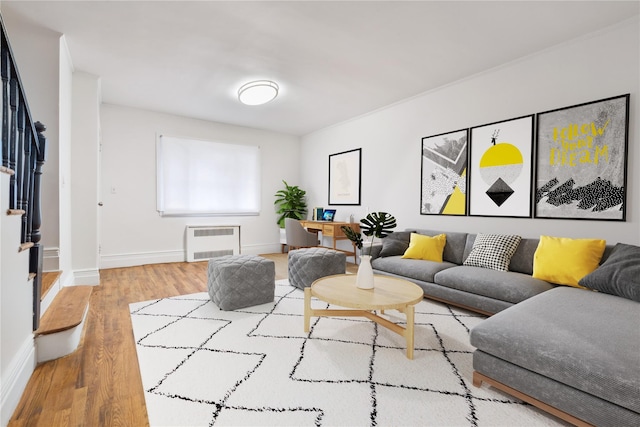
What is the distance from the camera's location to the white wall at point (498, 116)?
8.64 feet

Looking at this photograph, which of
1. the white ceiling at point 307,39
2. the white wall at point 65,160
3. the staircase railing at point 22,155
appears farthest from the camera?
the white wall at point 65,160

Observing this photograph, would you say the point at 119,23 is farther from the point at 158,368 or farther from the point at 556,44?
the point at 556,44

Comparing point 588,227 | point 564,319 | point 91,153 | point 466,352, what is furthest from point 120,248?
point 588,227

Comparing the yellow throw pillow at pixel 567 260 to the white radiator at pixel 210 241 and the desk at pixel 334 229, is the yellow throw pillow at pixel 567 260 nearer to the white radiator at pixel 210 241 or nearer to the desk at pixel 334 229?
the desk at pixel 334 229

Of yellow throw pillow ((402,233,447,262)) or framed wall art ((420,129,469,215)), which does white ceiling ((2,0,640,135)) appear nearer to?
framed wall art ((420,129,469,215))

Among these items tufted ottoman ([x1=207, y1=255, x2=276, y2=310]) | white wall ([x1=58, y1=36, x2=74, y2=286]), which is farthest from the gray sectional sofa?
white wall ([x1=58, y1=36, x2=74, y2=286])

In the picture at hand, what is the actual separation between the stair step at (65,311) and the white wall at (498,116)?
3778 millimetres

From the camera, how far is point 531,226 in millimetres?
3238

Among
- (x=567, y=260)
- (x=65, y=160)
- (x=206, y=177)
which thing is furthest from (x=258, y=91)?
(x=567, y=260)

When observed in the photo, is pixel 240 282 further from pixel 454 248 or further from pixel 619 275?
pixel 619 275

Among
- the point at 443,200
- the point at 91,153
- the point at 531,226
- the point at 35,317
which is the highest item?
the point at 91,153

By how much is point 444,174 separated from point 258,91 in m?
2.58

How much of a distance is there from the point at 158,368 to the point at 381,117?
432cm

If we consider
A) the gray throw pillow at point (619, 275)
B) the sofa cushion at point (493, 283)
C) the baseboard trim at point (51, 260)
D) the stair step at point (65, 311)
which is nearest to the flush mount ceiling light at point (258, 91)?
the baseboard trim at point (51, 260)
